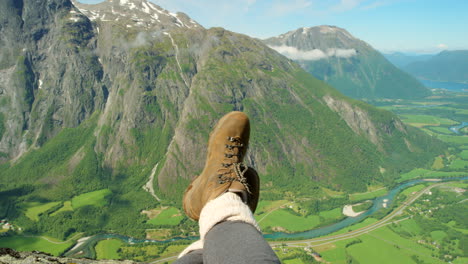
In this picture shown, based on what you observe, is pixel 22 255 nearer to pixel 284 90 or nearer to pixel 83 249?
pixel 83 249

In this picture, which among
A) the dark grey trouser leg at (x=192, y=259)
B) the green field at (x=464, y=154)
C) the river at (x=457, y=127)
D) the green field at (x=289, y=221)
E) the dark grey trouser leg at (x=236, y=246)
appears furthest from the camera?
the river at (x=457, y=127)

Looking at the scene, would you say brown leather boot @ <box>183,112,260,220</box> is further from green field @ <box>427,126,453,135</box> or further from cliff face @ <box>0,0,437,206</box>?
green field @ <box>427,126,453,135</box>

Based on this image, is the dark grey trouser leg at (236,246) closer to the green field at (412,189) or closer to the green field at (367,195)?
the green field at (367,195)

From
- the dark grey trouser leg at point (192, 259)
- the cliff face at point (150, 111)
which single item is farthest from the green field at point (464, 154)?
the dark grey trouser leg at point (192, 259)

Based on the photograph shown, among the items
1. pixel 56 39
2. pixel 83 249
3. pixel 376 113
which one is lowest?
pixel 83 249

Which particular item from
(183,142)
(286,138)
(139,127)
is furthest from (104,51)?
(286,138)

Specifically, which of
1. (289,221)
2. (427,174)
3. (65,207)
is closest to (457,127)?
(427,174)

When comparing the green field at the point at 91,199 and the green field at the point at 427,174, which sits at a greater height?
the green field at the point at 427,174
